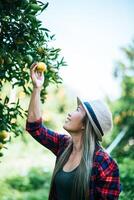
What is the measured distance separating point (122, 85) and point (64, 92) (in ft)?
11.6

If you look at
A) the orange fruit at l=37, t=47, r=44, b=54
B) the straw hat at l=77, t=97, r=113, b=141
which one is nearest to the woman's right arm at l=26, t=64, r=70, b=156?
the orange fruit at l=37, t=47, r=44, b=54

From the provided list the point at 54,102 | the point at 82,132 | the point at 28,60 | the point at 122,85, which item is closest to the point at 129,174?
the point at 82,132

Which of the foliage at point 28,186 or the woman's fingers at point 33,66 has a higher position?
the woman's fingers at point 33,66

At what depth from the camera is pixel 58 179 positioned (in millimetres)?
2617

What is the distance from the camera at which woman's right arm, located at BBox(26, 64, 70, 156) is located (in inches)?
106

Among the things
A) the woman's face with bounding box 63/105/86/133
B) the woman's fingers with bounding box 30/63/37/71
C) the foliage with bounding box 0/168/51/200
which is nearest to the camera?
the woman's fingers with bounding box 30/63/37/71

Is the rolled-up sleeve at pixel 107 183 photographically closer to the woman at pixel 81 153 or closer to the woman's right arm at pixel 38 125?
the woman at pixel 81 153

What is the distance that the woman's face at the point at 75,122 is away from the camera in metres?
2.71

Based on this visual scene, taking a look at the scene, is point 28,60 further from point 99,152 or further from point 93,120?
point 99,152

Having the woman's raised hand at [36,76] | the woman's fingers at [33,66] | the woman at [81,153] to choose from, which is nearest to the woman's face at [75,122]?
the woman at [81,153]

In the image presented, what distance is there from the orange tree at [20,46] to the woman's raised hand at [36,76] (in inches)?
2.6

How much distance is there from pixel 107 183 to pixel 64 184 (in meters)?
0.27

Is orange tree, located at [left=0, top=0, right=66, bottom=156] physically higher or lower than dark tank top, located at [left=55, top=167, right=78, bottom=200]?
higher

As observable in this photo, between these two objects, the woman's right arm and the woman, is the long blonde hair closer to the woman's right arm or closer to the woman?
the woman
